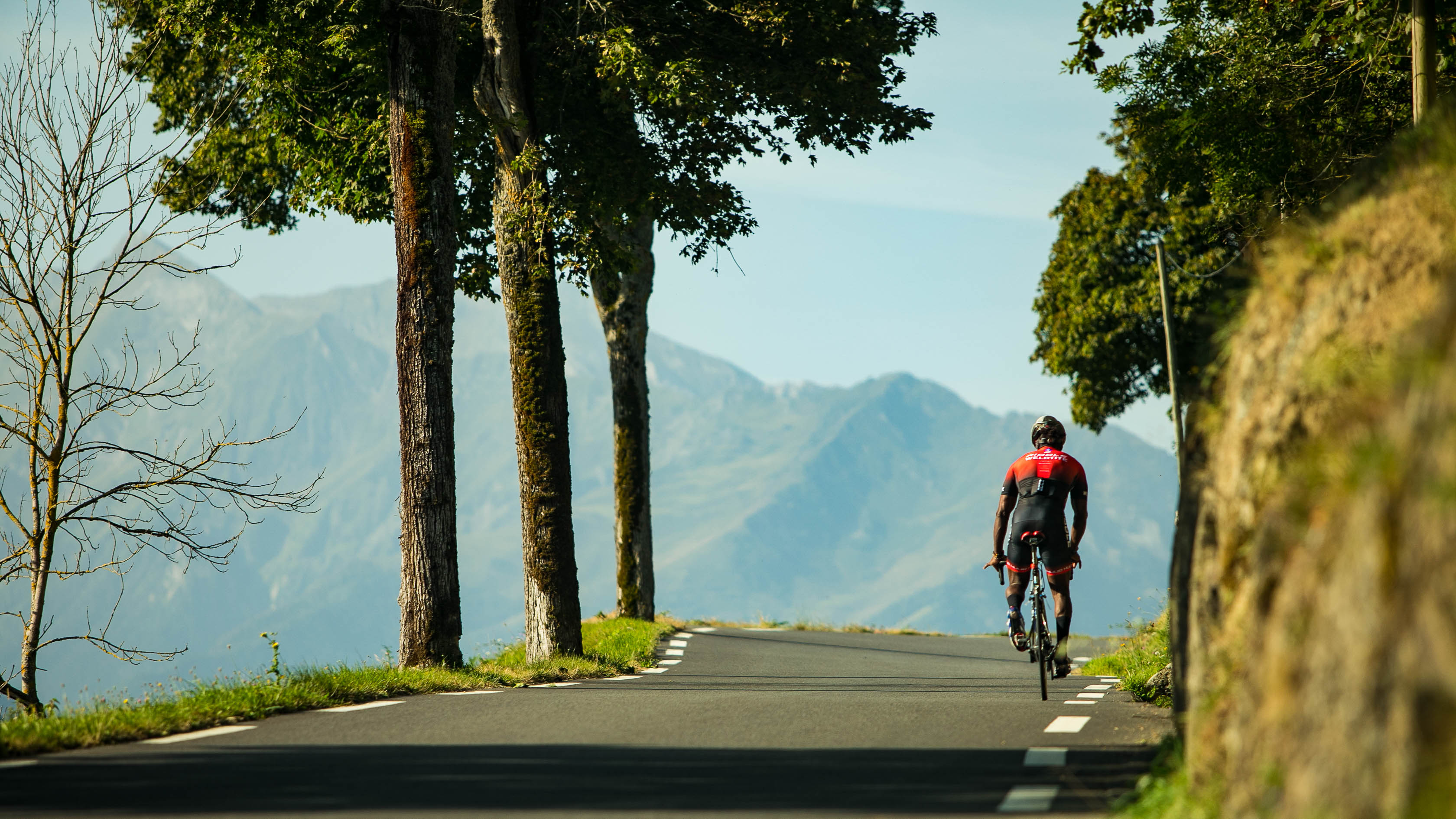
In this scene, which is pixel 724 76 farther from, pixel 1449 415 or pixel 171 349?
pixel 1449 415

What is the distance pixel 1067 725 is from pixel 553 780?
3.65 meters

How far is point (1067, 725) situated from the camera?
8391 mm

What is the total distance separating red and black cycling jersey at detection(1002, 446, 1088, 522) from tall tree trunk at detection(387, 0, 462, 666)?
17.0 feet

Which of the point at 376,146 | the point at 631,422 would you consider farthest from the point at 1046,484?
the point at 631,422

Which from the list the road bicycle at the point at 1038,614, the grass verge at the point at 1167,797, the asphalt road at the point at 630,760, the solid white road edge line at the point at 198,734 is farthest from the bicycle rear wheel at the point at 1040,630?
the solid white road edge line at the point at 198,734

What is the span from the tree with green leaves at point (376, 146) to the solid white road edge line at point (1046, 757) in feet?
19.4

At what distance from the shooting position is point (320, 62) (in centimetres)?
1575

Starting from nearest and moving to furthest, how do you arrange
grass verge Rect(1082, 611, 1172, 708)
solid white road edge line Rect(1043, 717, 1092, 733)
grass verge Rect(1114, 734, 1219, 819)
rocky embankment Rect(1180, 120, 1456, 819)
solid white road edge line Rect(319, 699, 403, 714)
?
rocky embankment Rect(1180, 120, 1456, 819), grass verge Rect(1114, 734, 1219, 819), solid white road edge line Rect(1043, 717, 1092, 733), solid white road edge line Rect(319, 699, 403, 714), grass verge Rect(1082, 611, 1172, 708)

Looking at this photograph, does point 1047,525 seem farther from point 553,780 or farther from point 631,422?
point 631,422

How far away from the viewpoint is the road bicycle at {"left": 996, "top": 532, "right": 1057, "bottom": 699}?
10867 millimetres

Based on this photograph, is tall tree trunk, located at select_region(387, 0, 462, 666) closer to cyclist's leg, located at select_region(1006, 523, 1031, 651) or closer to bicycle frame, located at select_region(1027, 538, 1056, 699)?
cyclist's leg, located at select_region(1006, 523, 1031, 651)

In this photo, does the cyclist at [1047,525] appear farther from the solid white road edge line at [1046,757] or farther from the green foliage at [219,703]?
the green foliage at [219,703]

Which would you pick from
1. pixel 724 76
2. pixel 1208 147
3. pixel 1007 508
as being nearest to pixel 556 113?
pixel 724 76

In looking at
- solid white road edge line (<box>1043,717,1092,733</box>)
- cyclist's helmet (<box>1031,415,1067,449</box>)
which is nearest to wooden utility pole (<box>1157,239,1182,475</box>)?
cyclist's helmet (<box>1031,415,1067,449</box>)
